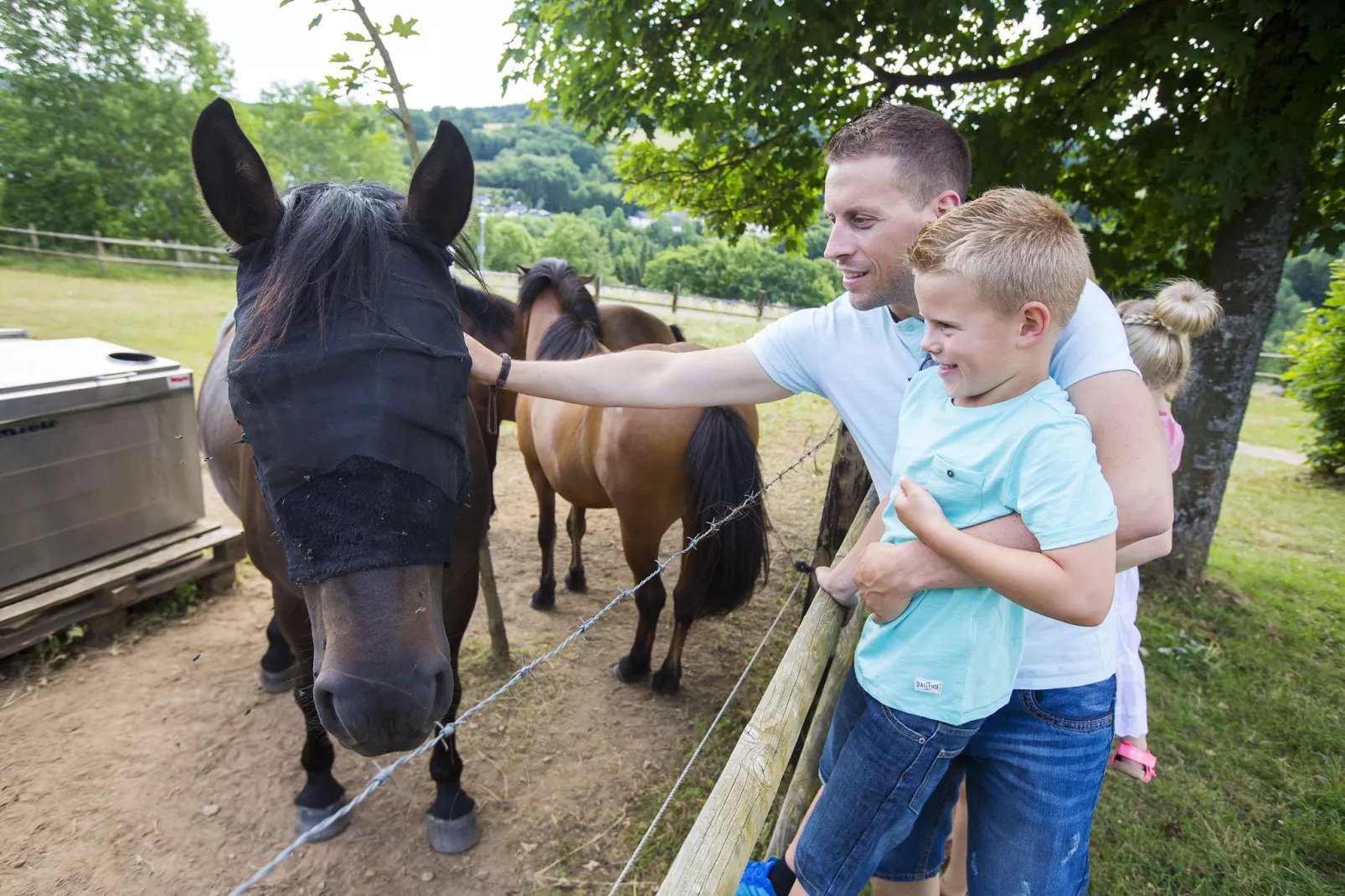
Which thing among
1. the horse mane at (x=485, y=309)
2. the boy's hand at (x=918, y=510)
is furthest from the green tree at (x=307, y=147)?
the boy's hand at (x=918, y=510)

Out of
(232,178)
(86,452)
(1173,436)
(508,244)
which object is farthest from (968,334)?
(508,244)

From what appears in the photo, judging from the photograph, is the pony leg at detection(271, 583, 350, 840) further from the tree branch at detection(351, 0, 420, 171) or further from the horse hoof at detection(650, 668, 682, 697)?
the tree branch at detection(351, 0, 420, 171)

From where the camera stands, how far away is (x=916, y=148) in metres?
1.47

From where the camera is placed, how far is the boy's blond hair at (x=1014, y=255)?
41.9 inches

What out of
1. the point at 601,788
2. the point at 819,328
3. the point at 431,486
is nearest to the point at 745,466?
the point at 819,328

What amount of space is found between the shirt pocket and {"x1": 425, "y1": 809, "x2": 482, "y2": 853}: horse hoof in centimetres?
257

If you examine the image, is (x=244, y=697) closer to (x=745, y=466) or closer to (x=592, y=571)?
(x=592, y=571)

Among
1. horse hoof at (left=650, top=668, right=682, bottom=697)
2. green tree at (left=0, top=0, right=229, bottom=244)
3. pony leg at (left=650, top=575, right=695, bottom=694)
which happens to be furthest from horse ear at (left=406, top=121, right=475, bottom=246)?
green tree at (left=0, top=0, right=229, bottom=244)

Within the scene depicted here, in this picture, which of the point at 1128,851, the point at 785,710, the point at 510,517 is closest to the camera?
the point at 785,710

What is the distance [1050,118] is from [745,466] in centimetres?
352

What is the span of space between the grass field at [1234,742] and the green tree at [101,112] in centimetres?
3006

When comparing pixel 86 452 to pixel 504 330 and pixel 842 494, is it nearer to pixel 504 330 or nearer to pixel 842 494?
pixel 504 330

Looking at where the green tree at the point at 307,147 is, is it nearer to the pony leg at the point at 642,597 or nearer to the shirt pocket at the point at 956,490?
the pony leg at the point at 642,597

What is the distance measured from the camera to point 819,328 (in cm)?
171
